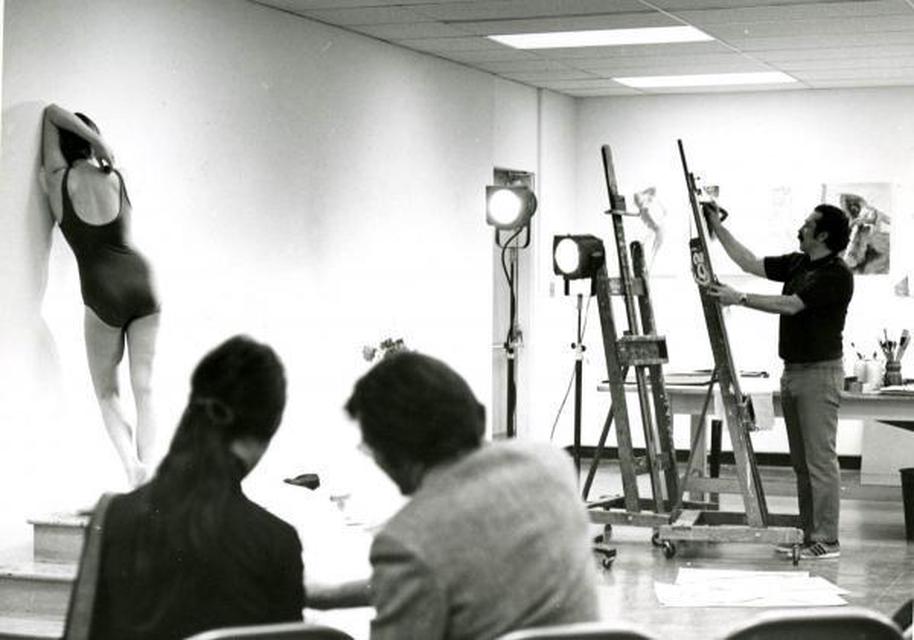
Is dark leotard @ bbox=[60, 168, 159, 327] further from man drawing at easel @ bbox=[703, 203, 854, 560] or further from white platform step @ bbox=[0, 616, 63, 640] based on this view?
man drawing at easel @ bbox=[703, 203, 854, 560]

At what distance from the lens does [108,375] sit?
651 cm

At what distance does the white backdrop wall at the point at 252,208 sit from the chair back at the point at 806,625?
402 cm

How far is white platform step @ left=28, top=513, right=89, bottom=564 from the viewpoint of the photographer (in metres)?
6.25

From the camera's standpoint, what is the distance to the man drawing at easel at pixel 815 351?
26.2ft

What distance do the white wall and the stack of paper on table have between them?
4.41 meters

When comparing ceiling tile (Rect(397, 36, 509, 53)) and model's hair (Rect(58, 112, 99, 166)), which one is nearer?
model's hair (Rect(58, 112, 99, 166))

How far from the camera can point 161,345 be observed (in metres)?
7.35

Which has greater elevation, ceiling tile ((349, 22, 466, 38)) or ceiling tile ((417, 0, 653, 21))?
ceiling tile ((417, 0, 653, 21))

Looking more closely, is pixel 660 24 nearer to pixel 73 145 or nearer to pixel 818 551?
pixel 818 551

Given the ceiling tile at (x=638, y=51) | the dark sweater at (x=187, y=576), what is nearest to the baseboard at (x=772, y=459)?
the ceiling tile at (x=638, y=51)

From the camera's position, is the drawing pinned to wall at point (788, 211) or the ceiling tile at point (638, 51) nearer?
the ceiling tile at point (638, 51)

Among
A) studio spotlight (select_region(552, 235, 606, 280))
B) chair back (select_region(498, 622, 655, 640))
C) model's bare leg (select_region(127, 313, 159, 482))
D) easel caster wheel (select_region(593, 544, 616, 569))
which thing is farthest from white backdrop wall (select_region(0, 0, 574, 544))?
chair back (select_region(498, 622, 655, 640))

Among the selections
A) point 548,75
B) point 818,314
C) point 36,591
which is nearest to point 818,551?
point 818,314

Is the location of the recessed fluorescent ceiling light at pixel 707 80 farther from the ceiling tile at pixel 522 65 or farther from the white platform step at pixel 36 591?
the white platform step at pixel 36 591
